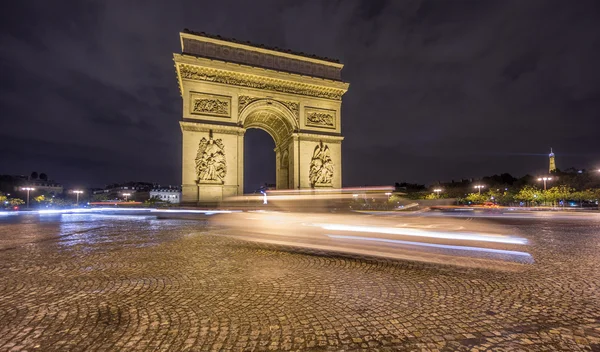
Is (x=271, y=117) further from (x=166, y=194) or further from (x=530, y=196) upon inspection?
(x=166, y=194)

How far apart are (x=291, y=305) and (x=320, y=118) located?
75.3ft

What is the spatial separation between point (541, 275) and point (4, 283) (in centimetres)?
682

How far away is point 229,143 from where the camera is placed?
72.7 feet

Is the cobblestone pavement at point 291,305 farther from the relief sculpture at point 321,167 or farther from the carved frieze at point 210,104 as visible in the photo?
the relief sculpture at point 321,167

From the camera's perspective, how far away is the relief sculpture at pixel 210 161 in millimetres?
21109

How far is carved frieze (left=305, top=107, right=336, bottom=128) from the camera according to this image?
24.7 metres

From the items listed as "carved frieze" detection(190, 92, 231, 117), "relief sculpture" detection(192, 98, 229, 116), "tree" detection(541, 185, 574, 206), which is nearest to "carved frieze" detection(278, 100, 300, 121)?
"carved frieze" detection(190, 92, 231, 117)

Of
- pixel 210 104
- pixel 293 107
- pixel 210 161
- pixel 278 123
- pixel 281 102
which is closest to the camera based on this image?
pixel 210 161

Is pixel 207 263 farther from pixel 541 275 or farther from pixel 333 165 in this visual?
pixel 333 165

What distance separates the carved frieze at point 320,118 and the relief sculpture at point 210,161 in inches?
296

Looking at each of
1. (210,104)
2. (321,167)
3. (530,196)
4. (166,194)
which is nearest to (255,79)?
(210,104)

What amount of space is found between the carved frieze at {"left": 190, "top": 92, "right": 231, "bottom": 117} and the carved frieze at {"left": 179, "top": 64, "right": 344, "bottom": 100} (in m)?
1.22

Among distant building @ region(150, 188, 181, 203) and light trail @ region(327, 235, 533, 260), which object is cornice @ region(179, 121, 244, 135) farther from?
distant building @ region(150, 188, 181, 203)

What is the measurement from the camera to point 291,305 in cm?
296
